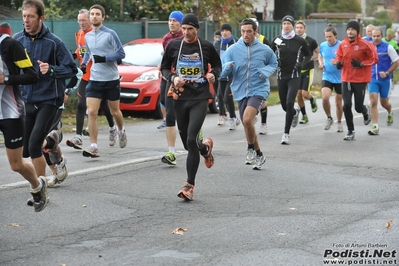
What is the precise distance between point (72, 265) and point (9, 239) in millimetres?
1065

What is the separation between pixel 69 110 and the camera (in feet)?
61.5

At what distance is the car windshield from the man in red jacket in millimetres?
5315

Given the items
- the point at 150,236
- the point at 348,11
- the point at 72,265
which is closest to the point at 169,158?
the point at 150,236

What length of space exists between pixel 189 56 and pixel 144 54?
1000cm

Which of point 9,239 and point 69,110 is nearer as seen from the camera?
point 9,239

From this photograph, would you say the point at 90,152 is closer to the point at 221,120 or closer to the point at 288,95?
the point at 288,95

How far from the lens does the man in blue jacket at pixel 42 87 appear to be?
8.65m

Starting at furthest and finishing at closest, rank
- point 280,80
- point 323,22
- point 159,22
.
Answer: point 323,22, point 159,22, point 280,80

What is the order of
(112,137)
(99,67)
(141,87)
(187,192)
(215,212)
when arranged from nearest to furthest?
(215,212) → (187,192) → (99,67) → (112,137) → (141,87)

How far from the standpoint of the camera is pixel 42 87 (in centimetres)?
877

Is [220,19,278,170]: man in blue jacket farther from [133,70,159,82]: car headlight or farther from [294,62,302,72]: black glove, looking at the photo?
[133,70,159,82]: car headlight

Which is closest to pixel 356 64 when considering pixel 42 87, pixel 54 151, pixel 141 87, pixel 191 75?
pixel 141 87

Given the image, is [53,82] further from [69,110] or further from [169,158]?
[69,110]

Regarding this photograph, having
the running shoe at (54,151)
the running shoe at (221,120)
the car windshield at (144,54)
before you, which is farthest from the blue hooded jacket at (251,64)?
the car windshield at (144,54)
